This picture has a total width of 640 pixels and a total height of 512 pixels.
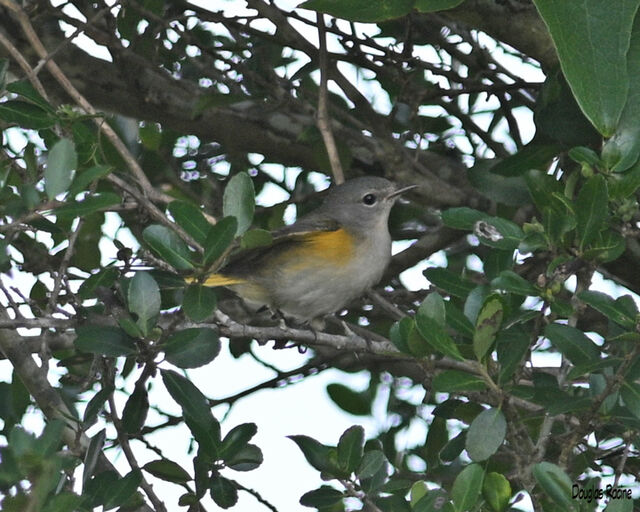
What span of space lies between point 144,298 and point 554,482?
Answer: 4.06 feet

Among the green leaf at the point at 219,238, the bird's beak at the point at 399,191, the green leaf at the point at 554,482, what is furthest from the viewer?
the bird's beak at the point at 399,191

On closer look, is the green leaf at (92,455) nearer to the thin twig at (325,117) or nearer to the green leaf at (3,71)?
the green leaf at (3,71)

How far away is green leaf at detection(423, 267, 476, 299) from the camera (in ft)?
10.9

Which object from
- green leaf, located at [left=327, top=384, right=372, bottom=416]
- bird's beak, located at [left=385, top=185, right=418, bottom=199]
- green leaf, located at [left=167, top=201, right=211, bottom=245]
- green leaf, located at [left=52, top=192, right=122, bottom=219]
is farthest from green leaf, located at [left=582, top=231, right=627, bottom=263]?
green leaf, located at [left=327, top=384, right=372, bottom=416]

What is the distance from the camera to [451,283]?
336cm

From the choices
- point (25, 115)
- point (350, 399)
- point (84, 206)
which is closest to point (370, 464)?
point (84, 206)

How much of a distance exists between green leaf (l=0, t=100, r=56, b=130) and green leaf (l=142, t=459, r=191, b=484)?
116 centimetres

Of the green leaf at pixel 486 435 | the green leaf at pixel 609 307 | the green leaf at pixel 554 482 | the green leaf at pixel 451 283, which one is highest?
the green leaf at pixel 451 283

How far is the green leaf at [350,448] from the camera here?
3.30 m

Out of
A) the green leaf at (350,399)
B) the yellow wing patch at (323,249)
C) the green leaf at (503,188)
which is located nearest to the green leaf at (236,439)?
the green leaf at (503,188)

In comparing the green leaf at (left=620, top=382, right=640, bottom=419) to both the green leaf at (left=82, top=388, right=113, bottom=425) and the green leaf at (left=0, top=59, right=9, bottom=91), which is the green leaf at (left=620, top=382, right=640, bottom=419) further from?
the green leaf at (left=0, top=59, right=9, bottom=91)

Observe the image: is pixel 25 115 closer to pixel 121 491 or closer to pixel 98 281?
pixel 98 281

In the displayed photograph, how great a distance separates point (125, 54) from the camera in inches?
194

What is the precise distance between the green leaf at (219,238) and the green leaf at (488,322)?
729mm
